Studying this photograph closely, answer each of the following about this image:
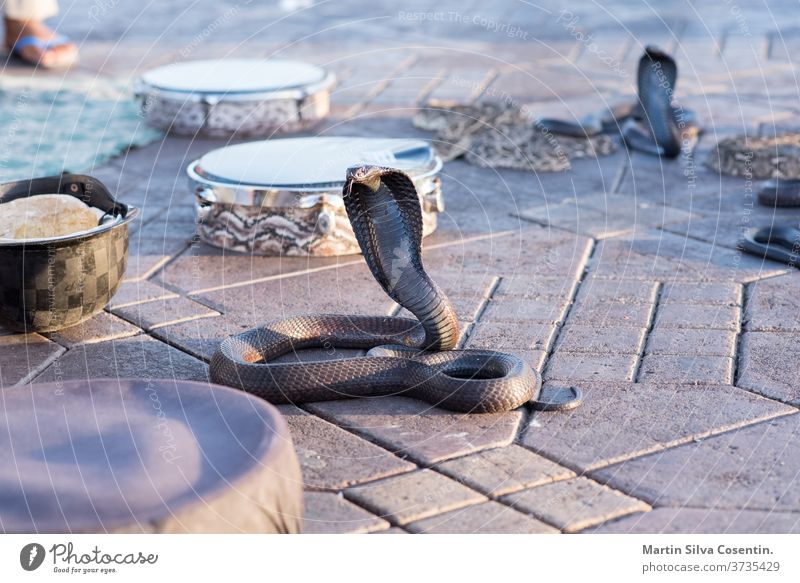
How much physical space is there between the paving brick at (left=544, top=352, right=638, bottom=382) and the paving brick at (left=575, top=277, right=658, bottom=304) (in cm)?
46

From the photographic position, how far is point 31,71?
7.42 metres

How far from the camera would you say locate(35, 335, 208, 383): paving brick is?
3.04 m

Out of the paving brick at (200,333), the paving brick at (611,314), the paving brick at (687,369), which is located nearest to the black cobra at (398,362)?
the paving brick at (200,333)

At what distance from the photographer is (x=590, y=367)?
3082mm

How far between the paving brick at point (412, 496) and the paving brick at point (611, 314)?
1.11 metres

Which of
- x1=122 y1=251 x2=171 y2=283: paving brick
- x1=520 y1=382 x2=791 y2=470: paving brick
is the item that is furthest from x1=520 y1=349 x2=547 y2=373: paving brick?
x1=122 y1=251 x2=171 y2=283: paving brick

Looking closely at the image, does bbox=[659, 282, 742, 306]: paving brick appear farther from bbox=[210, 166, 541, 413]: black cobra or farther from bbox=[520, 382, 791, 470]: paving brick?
bbox=[210, 166, 541, 413]: black cobra

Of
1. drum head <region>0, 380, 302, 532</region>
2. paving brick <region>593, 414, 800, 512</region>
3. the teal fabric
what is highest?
drum head <region>0, 380, 302, 532</region>

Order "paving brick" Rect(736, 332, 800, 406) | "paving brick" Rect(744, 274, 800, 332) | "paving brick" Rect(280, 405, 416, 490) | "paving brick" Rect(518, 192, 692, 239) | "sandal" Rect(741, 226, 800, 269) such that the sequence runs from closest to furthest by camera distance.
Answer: "paving brick" Rect(280, 405, 416, 490)
"paving brick" Rect(736, 332, 800, 406)
"paving brick" Rect(744, 274, 800, 332)
"sandal" Rect(741, 226, 800, 269)
"paving brick" Rect(518, 192, 692, 239)

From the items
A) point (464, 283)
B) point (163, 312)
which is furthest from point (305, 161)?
point (163, 312)

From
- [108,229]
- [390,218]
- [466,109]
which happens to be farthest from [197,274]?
[466,109]

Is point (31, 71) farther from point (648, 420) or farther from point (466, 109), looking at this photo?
point (648, 420)
